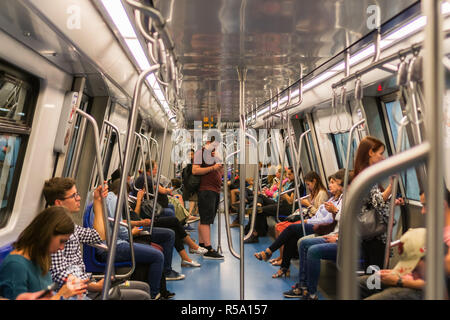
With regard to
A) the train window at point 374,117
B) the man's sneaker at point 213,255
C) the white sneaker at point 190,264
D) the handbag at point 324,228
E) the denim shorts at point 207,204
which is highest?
the train window at point 374,117

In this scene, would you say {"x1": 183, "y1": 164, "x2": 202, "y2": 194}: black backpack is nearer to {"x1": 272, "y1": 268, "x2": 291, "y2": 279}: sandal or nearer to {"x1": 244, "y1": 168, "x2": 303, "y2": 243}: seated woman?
{"x1": 244, "y1": 168, "x2": 303, "y2": 243}: seated woman

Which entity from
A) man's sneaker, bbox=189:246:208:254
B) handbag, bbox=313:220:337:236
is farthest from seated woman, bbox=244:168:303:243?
handbag, bbox=313:220:337:236

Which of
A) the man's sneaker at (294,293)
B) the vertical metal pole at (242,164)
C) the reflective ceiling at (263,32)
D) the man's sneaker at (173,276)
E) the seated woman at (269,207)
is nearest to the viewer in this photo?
the reflective ceiling at (263,32)

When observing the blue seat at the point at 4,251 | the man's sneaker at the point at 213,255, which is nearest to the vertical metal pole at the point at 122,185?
the blue seat at the point at 4,251

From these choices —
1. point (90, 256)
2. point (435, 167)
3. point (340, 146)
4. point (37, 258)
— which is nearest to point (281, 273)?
point (90, 256)

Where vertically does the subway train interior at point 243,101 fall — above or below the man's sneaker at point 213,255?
above

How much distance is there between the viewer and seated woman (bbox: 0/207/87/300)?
1.78 metres

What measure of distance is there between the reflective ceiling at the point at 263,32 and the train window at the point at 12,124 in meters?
1.25

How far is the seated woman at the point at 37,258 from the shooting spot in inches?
69.9

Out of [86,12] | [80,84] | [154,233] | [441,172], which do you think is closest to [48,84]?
[80,84]

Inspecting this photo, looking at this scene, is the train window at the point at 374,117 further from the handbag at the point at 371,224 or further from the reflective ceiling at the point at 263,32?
the handbag at the point at 371,224

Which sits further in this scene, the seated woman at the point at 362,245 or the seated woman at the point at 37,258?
the seated woman at the point at 362,245

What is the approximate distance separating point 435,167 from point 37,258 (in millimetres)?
1821
